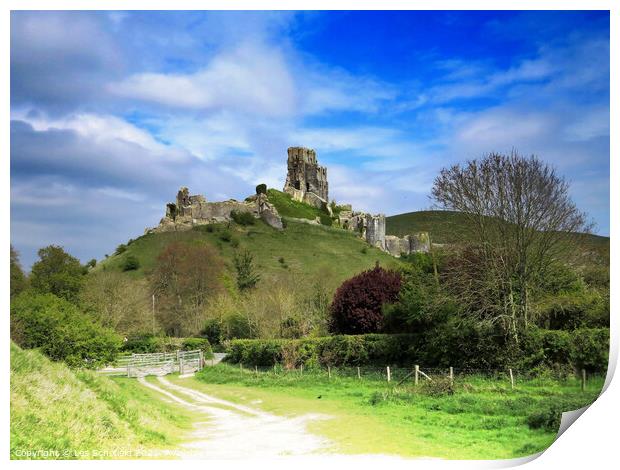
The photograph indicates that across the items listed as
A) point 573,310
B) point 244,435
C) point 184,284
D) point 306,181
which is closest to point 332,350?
point 184,284

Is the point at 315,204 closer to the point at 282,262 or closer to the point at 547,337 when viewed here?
the point at 282,262

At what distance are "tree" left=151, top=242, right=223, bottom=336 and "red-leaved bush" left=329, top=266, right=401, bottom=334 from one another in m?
5.48

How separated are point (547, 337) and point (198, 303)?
14.3 m

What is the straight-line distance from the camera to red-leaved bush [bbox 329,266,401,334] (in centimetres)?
2112

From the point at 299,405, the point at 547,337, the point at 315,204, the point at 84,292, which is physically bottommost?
the point at 299,405

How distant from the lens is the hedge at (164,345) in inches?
571

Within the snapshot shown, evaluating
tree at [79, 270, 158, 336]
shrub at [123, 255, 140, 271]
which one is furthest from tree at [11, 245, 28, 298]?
shrub at [123, 255, 140, 271]

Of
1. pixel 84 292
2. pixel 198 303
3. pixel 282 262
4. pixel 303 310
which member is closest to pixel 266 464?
pixel 84 292

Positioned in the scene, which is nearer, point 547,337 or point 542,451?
point 542,451

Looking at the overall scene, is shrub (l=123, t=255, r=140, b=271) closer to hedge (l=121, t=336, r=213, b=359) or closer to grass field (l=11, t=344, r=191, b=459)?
hedge (l=121, t=336, r=213, b=359)

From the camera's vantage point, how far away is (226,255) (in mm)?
26219

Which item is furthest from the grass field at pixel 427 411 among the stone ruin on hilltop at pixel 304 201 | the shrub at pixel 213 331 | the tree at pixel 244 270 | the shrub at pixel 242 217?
the shrub at pixel 242 217

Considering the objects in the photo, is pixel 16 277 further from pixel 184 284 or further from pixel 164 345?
pixel 184 284
